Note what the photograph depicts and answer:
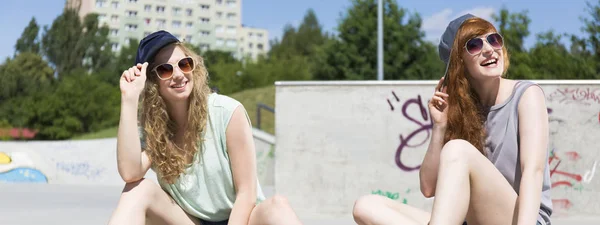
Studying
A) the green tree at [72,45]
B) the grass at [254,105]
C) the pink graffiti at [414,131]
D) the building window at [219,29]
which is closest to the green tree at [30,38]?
the green tree at [72,45]

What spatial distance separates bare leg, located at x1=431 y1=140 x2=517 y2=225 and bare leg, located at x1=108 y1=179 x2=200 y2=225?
1128mm

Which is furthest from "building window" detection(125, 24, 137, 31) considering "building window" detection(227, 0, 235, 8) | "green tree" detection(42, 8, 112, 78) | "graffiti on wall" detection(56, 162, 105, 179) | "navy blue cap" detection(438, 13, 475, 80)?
"navy blue cap" detection(438, 13, 475, 80)

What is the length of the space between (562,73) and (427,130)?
1193 cm

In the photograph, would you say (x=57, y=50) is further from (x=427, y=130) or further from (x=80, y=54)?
(x=427, y=130)

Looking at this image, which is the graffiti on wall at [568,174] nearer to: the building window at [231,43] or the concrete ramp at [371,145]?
the concrete ramp at [371,145]

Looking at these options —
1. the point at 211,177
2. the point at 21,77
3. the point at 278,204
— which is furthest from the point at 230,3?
the point at 278,204

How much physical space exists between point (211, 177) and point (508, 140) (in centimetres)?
126

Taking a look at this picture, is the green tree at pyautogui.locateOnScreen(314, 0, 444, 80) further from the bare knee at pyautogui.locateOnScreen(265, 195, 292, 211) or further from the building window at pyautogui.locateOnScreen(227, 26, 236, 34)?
the building window at pyautogui.locateOnScreen(227, 26, 236, 34)

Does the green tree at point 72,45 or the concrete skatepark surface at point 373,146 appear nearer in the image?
the concrete skatepark surface at point 373,146

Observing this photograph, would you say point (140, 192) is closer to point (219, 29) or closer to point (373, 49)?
point (373, 49)

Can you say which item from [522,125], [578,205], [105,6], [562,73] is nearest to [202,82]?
[522,125]

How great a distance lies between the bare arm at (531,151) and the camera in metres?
2.98

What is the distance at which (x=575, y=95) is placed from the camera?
8266 millimetres

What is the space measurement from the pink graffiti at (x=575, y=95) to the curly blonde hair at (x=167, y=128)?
569 cm
